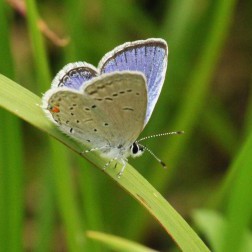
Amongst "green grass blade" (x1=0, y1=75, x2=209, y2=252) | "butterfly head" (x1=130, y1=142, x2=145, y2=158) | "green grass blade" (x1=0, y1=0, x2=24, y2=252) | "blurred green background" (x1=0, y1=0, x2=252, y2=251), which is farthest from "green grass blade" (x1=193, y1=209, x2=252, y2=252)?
"green grass blade" (x1=0, y1=0, x2=24, y2=252)

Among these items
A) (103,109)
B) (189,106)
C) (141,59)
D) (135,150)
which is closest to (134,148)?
(135,150)

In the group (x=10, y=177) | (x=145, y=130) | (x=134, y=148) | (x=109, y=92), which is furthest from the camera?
(x=145, y=130)

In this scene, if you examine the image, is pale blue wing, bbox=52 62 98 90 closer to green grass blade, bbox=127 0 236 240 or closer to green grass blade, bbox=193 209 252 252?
green grass blade, bbox=193 209 252 252

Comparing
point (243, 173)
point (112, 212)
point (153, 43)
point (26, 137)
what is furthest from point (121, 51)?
point (26, 137)

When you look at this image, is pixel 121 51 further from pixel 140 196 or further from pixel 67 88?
pixel 140 196

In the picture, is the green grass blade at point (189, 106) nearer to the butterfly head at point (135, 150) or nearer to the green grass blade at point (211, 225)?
the green grass blade at point (211, 225)

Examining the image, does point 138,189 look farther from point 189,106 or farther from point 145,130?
point 145,130

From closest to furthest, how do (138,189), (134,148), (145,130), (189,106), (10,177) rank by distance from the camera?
(138,189) < (10,177) < (134,148) < (189,106) < (145,130)
